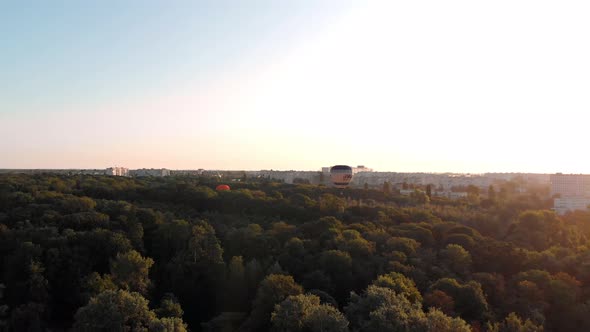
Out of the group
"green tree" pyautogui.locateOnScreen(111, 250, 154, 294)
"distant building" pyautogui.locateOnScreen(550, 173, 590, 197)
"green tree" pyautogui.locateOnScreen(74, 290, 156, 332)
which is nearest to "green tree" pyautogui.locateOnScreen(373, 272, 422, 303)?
"green tree" pyautogui.locateOnScreen(74, 290, 156, 332)

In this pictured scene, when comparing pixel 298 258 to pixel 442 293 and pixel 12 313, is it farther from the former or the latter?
pixel 12 313

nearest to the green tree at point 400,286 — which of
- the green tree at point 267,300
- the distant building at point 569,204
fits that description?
the green tree at point 267,300

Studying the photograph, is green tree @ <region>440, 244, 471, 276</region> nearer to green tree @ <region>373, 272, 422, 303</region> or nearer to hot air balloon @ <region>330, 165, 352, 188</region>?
green tree @ <region>373, 272, 422, 303</region>

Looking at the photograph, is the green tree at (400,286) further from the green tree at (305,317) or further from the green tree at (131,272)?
the green tree at (131,272)

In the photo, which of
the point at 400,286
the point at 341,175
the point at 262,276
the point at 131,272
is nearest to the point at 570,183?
the point at 341,175

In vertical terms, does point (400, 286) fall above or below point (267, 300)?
above

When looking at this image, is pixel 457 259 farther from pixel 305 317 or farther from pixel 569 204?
pixel 569 204

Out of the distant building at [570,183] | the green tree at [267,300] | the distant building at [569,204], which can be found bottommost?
the green tree at [267,300]
